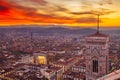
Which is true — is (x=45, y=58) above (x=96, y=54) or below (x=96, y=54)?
below

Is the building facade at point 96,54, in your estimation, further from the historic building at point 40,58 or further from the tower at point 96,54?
the historic building at point 40,58

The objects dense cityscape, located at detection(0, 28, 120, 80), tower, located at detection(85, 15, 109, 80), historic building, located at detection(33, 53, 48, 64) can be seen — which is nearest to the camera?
tower, located at detection(85, 15, 109, 80)

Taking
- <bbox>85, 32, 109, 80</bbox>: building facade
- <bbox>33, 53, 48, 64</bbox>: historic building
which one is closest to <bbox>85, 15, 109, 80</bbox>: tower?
<bbox>85, 32, 109, 80</bbox>: building facade

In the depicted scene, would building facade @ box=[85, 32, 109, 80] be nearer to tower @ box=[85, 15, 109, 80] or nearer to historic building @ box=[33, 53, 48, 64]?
tower @ box=[85, 15, 109, 80]

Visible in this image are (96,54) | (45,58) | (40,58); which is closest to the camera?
(96,54)

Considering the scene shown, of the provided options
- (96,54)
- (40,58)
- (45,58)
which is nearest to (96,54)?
(96,54)

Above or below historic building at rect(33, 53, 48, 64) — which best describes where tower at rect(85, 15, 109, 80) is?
above

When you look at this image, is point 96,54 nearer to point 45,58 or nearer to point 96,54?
point 96,54

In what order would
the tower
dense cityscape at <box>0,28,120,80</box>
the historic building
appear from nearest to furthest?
1. the tower
2. dense cityscape at <box>0,28,120,80</box>
3. the historic building
